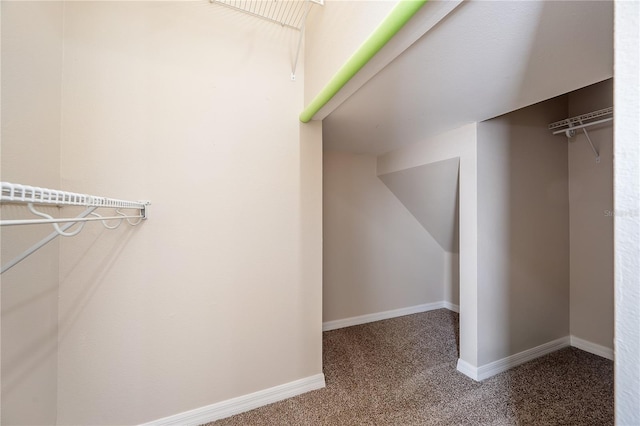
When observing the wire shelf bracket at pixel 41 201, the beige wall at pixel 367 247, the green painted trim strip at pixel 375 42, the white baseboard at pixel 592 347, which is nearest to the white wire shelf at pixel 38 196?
the wire shelf bracket at pixel 41 201

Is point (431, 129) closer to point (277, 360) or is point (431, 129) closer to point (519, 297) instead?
point (519, 297)

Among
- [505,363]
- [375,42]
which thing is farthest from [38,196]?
[505,363]

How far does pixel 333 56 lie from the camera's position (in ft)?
4.07

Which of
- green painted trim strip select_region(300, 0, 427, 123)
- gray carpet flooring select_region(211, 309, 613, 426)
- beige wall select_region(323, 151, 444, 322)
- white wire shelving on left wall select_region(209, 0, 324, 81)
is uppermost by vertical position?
white wire shelving on left wall select_region(209, 0, 324, 81)

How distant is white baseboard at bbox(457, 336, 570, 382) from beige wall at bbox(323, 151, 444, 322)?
1057 millimetres

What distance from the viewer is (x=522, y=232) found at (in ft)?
6.12

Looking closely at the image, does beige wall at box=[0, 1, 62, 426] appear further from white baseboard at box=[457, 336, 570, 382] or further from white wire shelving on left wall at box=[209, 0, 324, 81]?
white baseboard at box=[457, 336, 570, 382]

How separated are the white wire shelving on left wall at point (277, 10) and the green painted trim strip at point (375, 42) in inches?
19.3

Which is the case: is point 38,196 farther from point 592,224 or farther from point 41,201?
point 592,224

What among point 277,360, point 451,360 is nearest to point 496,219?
point 451,360

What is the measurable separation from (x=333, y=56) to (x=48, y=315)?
1750mm

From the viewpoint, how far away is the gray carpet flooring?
1378 millimetres

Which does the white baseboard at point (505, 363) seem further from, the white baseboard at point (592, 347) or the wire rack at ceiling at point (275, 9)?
the wire rack at ceiling at point (275, 9)

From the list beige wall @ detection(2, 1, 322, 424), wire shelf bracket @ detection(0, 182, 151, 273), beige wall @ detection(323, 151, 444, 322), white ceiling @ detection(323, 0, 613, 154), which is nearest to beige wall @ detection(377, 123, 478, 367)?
white ceiling @ detection(323, 0, 613, 154)
